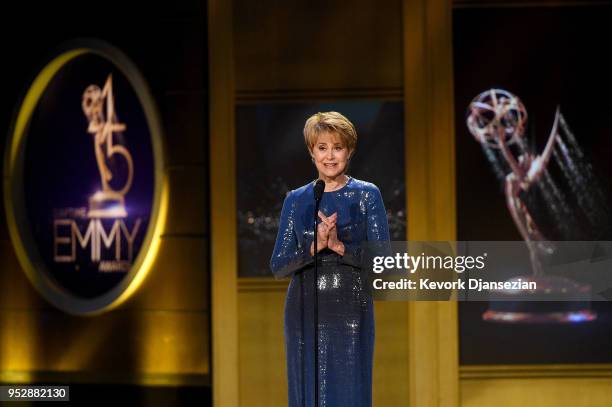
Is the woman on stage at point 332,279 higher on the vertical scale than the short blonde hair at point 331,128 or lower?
lower

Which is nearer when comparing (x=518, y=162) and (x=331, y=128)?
(x=331, y=128)

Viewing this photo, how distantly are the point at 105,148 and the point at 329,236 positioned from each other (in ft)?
8.59

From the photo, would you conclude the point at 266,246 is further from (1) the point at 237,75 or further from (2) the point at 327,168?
(2) the point at 327,168

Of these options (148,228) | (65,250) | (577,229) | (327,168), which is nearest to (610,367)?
(577,229)

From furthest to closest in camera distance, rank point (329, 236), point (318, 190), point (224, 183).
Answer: point (224, 183) < point (329, 236) < point (318, 190)

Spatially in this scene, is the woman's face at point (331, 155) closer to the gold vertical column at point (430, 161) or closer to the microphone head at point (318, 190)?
the microphone head at point (318, 190)

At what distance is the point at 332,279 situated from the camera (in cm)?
404

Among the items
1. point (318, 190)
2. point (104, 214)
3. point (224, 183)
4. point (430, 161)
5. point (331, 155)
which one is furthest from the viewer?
point (104, 214)

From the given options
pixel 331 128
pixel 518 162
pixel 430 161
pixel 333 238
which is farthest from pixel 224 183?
pixel 333 238

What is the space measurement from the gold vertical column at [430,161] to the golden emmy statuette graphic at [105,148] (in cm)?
188

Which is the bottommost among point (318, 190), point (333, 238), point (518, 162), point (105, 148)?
point (333, 238)

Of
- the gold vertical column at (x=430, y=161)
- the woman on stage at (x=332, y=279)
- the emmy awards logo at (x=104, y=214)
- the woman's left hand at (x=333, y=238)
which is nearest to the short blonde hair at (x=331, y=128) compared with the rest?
the woman on stage at (x=332, y=279)

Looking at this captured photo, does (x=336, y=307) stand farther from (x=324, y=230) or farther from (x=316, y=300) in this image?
(x=324, y=230)

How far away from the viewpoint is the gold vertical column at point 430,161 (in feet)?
18.6
